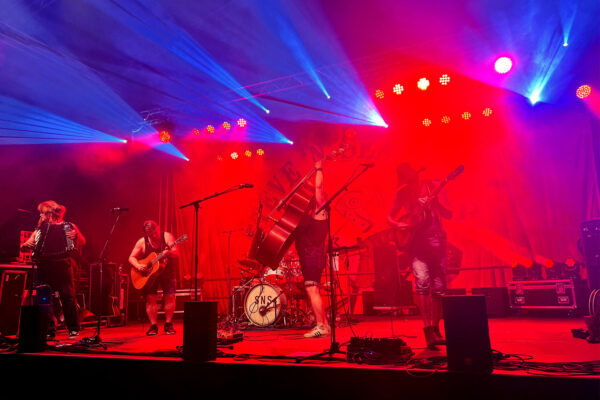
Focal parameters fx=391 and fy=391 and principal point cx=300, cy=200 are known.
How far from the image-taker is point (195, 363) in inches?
125

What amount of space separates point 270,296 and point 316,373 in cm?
435

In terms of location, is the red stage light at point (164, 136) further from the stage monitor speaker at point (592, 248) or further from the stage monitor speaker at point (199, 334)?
the stage monitor speaker at point (592, 248)

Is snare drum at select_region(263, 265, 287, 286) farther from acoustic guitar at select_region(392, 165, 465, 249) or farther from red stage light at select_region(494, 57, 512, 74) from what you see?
red stage light at select_region(494, 57, 512, 74)

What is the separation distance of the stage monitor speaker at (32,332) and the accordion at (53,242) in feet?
6.82

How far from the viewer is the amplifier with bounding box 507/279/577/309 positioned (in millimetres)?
7227

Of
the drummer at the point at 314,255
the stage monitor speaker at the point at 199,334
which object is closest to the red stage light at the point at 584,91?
the drummer at the point at 314,255

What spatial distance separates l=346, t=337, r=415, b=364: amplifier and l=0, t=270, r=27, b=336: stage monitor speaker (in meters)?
6.12

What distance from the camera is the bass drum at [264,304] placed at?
22.9 feet

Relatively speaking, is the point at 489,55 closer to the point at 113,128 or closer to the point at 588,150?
the point at 588,150

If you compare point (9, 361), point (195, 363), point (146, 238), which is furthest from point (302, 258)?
point (9, 361)

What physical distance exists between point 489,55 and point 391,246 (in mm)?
4435

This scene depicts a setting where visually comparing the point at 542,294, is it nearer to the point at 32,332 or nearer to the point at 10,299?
the point at 32,332

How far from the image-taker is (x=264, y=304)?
7.09m

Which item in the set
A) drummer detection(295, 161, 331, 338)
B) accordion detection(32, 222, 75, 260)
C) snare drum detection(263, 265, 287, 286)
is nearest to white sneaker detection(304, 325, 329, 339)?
drummer detection(295, 161, 331, 338)
